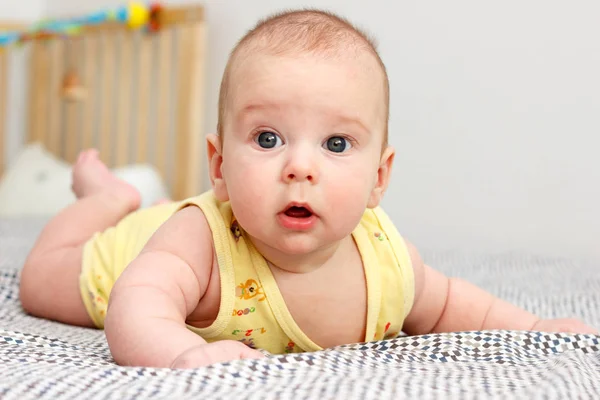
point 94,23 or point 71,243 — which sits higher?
point 94,23

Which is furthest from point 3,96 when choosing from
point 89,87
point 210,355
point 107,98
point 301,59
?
point 210,355

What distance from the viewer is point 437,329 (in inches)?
41.3

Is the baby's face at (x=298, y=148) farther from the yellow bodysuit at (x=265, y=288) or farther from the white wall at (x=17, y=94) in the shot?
the white wall at (x=17, y=94)

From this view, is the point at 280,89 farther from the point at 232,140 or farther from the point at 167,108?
the point at 167,108

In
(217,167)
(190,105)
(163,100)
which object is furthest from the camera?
(163,100)

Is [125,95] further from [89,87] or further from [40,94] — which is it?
[40,94]

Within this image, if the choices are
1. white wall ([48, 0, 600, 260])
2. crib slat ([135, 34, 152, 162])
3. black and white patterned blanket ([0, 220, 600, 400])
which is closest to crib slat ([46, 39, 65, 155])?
crib slat ([135, 34, 152, 162])

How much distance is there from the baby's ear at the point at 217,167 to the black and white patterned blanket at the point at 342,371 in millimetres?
213

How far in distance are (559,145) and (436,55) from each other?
0.46 meters

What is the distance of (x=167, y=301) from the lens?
2.48 feet

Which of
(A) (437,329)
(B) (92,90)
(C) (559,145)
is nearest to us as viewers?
(A) (437,329)

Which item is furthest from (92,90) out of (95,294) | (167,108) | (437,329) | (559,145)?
(437,329)

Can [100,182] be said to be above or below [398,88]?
below

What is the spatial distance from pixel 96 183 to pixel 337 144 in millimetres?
649
